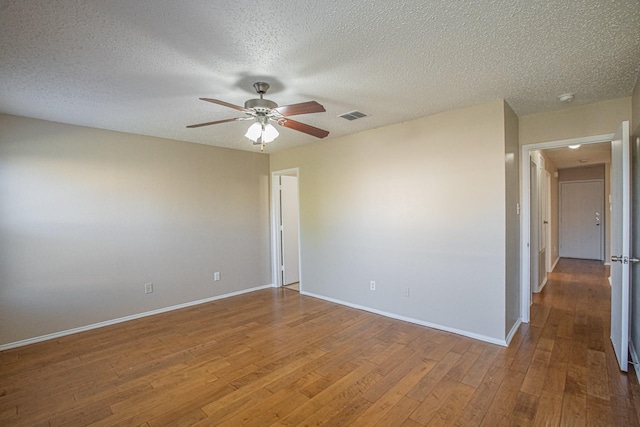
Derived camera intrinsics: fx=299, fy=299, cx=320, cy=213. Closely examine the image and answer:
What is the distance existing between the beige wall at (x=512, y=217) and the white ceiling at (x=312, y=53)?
30 cm

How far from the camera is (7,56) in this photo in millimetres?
1992

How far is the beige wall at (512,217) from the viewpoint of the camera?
3.07m

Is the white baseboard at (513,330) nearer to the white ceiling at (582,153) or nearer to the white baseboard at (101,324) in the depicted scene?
the white ceiling at (582,153)

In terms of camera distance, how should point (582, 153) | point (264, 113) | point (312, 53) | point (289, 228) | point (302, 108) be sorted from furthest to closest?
point (289, 228) → point (582, 153) → point (264, 113) → point (302, 108) → point (312, 53)

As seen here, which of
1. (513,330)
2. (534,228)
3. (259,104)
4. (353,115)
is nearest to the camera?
(259,104)

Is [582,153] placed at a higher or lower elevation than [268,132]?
higher

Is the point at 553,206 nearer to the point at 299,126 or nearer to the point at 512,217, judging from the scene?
the point at 512,217

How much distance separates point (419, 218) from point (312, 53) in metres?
2.31

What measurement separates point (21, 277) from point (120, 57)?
9.26 ft

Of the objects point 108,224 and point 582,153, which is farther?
point 582,153

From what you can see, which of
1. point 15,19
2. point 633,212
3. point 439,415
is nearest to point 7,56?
point 15,19

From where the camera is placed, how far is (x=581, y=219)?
7684 millimetres

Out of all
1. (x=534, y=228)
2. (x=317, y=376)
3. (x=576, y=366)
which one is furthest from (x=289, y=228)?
(x=576, y=366)

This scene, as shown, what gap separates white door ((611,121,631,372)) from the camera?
2.39 m
